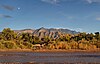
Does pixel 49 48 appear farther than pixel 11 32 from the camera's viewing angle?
No

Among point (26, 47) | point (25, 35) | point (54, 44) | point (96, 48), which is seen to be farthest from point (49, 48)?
point (25, 35)

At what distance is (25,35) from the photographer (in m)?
161

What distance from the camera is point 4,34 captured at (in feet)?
480

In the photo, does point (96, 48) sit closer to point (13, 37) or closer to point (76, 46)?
point (76, 46)

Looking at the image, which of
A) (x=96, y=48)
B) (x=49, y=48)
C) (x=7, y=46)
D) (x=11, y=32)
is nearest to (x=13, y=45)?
(x=7, y=46)

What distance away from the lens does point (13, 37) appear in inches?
5822

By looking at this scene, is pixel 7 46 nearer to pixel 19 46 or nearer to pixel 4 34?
pixel 19 46

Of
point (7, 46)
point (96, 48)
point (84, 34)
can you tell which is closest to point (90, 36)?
point (84, 34)

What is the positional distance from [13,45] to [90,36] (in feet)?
153

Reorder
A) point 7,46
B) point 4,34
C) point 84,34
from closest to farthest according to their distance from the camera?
point 7,46
point 4,34
point 84,34

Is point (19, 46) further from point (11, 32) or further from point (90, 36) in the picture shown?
point (90, 36)

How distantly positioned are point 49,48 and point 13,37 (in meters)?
30.6

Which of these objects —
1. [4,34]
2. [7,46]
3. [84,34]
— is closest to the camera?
[7,46]

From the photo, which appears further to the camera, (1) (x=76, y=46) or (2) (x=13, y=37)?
(2) (x=13, y=37)
